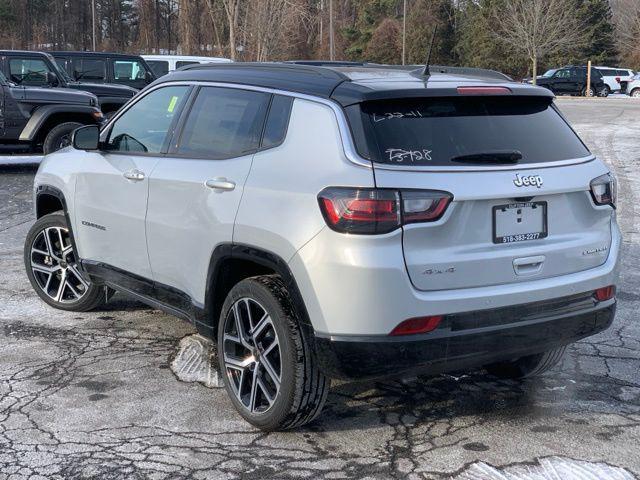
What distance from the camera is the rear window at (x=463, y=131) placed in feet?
12.7

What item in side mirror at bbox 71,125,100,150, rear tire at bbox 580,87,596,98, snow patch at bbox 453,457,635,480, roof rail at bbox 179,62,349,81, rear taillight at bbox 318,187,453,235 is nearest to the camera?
rear taillight at bbox 318,187,453,235

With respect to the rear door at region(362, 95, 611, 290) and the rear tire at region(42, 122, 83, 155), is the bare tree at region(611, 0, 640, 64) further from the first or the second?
the rear door at region(362, 95, 611, 290)

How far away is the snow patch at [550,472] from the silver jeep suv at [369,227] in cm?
46

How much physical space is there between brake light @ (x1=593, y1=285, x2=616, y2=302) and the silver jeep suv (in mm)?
15

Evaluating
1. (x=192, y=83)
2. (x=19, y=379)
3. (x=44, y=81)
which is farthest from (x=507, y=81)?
(x=44, y=81)

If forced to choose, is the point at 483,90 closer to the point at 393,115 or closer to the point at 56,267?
the point at 393,115

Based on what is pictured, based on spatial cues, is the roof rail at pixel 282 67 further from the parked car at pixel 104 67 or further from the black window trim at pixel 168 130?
the parked car at pixel 104 67

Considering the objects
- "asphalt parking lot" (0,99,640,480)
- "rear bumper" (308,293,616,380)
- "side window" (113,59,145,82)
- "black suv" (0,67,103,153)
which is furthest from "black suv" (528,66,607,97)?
"rear bumper" (308,293,616,380)

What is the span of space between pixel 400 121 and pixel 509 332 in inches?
41.6

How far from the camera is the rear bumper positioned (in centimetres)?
377

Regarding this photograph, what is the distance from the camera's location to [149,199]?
4.96 metres

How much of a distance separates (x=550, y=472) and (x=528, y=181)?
1.28 meters

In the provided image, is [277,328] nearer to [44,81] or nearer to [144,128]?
[144,128]

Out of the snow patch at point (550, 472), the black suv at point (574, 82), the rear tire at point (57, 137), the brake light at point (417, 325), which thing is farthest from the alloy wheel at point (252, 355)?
the black suv at point (574, 82)
